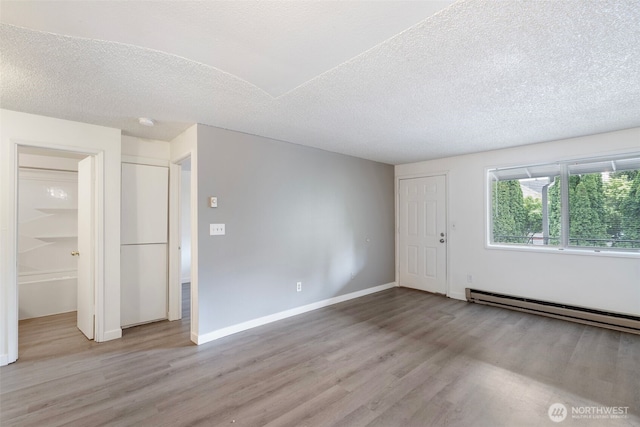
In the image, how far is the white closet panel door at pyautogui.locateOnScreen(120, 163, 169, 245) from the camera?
11.2ft

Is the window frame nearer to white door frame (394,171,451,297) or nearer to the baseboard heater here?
white door frame (394,171,451,297)

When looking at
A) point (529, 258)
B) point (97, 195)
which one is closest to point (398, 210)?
point (529, 258)

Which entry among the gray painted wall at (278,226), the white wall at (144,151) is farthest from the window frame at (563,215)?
the white wall at (144,151)

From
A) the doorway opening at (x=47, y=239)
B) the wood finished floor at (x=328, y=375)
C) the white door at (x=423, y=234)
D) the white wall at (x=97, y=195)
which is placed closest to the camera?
the wood finished floor at (x=328, y=375)

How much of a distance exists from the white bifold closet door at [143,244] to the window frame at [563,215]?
4.87 m

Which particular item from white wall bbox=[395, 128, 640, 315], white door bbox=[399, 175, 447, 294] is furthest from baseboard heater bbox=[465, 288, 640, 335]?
white door bbox=[399, 175, 447, 294]

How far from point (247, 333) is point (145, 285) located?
1.55 meters

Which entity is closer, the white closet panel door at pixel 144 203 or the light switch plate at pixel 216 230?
the light switch plate at pixel 216 230

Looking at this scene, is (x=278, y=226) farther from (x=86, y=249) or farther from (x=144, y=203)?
(x=86, y=249)

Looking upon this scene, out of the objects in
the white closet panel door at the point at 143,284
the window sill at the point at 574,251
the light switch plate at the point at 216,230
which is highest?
the light switch plate at the point at 216,230

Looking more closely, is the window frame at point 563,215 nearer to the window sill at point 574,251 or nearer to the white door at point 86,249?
the window sill at point 574,251

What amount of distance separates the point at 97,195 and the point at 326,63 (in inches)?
115

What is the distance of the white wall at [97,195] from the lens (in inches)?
99.7

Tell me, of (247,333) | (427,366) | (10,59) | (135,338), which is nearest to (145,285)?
(135,338)
